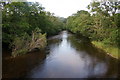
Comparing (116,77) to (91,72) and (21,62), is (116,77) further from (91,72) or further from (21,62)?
(21,62)

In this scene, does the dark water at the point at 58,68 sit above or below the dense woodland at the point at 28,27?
below

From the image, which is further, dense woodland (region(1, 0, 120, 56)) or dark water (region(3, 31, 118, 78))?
dense woodland (region(1, 0, 120, 56))

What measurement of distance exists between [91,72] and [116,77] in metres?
2.24

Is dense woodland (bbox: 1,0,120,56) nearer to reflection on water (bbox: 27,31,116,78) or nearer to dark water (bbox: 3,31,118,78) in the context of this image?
dark water (bbox: 3,31,118,78)

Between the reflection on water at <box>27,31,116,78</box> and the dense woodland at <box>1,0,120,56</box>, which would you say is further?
the dense woodland at <box>1,0,120,56</box>

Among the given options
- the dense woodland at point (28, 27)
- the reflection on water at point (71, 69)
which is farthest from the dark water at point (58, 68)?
the dense woodland at point (28, 27)

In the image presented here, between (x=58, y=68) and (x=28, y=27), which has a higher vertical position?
(x=28, y=27)

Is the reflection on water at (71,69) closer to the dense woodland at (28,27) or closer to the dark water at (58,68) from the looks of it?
the dark water at (58,68)

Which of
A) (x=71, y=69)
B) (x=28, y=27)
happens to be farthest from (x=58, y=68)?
(x=28, y=27)

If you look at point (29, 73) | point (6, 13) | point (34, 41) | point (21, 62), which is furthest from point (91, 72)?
point (6, 13)

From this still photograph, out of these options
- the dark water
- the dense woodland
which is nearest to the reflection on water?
the dark water

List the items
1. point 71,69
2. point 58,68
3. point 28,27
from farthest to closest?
point 28,27 → point 58,68 → point 71,69

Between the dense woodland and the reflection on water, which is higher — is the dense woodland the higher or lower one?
the higher one

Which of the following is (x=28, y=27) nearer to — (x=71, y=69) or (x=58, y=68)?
(x=58, y=68)
